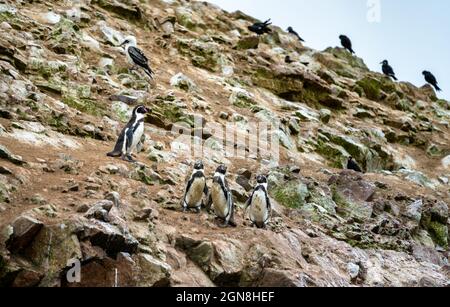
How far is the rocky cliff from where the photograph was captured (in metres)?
7.04

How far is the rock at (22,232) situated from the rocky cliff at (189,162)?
0.02 meters

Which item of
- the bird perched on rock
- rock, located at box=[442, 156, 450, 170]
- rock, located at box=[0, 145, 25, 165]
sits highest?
the bird perched on rock

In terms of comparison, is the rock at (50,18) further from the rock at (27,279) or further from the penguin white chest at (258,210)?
the rock at (27,279)

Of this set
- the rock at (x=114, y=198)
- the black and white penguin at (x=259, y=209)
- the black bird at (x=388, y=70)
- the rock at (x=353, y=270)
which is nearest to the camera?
the rock at (x=114, y=198)

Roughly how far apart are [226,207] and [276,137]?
866 cm

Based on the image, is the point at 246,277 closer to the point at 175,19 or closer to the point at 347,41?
the point at 175,19

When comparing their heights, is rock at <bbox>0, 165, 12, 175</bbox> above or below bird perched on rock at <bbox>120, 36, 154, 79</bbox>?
below

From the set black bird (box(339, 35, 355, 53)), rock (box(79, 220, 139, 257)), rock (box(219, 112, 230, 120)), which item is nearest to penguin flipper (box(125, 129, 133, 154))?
rock (box(79, 220, 139, 257))

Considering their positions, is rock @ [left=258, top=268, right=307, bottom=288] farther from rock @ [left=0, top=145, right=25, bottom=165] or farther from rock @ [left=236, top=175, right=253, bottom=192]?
rock @ [left=236, top=175, right=253, bottom=192]

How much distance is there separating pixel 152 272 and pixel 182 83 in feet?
40.0

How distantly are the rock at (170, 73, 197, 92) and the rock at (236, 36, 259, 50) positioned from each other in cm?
753

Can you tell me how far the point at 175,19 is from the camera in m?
24.8

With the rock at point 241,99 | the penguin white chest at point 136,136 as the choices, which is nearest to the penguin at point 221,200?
the penguin white chest at point 136,136

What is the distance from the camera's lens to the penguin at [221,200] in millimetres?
9180
